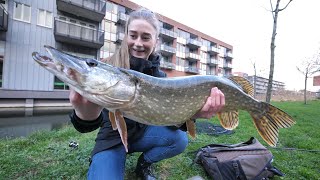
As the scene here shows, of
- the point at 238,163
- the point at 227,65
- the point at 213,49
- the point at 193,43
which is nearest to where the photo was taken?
the point at 238,163

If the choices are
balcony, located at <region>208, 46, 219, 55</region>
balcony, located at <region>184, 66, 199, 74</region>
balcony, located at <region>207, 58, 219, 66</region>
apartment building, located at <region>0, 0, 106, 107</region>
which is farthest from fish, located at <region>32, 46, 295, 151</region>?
balcony, located at <region>208, 46, 219, 55</region>

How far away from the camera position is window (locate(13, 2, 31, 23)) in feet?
50.2

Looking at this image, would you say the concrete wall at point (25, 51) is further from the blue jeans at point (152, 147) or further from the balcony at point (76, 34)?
the blue jeans at point (152, 147)

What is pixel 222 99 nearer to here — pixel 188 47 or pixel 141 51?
pixel 141 51

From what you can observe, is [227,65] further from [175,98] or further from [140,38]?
[175,98]

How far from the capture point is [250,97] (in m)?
2.06

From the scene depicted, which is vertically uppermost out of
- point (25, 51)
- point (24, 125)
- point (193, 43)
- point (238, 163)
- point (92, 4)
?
point (193, 43)

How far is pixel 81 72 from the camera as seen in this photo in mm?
1356

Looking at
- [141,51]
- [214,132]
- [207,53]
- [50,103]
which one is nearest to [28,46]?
[50,103]

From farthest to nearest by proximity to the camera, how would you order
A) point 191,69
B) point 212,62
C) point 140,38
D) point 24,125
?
point 212,62, point 191,69, point 24,125, point 140,38

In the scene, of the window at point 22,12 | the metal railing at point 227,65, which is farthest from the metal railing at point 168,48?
the metal railing at point 227,65

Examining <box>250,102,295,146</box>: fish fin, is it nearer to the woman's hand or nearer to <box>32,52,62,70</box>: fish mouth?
the woman's hand

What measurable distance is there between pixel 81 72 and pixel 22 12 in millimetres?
17361

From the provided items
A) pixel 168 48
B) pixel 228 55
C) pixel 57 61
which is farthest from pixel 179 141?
pixel 228 55
